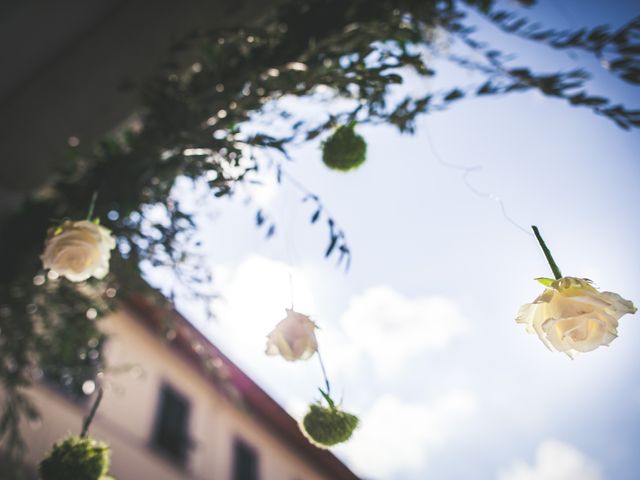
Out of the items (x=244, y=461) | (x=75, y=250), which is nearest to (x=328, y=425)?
(x=75, y=250)

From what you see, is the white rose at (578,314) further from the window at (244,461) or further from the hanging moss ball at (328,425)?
the window at (244,461)

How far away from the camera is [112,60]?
301cm

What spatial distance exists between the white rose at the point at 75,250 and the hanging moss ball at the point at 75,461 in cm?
44

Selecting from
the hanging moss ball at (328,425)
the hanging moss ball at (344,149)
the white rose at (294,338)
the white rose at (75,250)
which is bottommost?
the hanging moss ball at (328,425)

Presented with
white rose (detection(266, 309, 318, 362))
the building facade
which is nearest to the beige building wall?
the building facade

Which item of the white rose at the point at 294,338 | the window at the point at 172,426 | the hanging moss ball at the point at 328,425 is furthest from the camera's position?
the window at the point at 172,426

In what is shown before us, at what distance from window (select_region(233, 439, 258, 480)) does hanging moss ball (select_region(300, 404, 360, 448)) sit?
24.6ft

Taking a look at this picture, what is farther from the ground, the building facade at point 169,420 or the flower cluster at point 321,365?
the building facade at point 169,420

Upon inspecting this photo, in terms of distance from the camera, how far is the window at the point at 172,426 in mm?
6379

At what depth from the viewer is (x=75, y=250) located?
3.42ft

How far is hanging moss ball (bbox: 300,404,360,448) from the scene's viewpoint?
95 centimetres

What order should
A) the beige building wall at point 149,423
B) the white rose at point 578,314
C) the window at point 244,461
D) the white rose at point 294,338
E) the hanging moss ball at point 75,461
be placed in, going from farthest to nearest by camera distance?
the window at point 244,461 < the beige building wall at point 149,423 < the hanging moss ball at point 75,461 < the white rose at point 294,338 < the white rose at point 578,314

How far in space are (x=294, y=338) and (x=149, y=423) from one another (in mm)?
6444

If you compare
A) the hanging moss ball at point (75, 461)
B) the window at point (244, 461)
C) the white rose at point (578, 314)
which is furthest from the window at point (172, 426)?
the white rose at point (578, 314)
